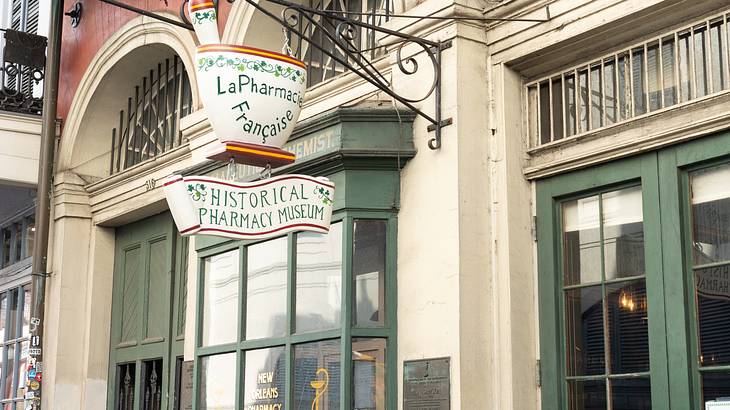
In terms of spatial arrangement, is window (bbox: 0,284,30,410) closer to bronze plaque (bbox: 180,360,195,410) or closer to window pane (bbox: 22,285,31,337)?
window pane (bbox: 22,285,31,337)

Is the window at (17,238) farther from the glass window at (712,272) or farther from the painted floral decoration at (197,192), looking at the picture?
the glass window at (712,272)

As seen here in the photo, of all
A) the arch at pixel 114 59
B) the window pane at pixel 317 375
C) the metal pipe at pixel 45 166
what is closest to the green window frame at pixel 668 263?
the window pane at pixel 317 375

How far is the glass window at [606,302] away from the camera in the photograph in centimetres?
645

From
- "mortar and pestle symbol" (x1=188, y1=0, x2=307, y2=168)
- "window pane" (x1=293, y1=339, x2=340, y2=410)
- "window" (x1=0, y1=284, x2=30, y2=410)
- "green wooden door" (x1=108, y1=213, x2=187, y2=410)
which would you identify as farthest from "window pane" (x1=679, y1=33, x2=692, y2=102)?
"window" (x1=0, y1=284, x2=30, y2=410)

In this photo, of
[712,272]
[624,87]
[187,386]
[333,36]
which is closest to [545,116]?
[624,87]

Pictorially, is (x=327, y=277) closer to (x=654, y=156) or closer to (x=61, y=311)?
(x=654, y=156)

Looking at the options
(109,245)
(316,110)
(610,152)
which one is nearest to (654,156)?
(610,152)

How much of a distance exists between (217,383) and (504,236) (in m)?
2.88

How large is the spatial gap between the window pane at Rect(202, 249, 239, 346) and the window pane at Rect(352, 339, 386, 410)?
150 cm

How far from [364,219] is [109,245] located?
5713 millimetres

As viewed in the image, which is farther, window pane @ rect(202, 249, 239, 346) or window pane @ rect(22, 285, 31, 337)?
window pane @ rect(22, 285, 31, 337)

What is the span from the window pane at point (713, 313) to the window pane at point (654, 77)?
1045 mm

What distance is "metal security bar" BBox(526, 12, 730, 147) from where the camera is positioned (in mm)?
6273

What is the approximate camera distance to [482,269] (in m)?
7.04
